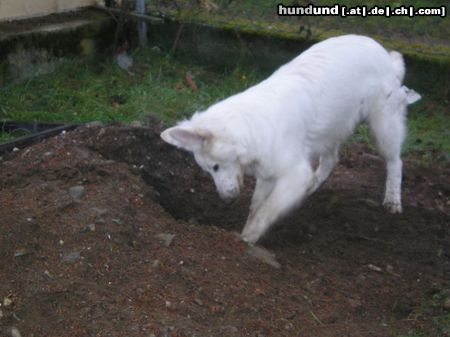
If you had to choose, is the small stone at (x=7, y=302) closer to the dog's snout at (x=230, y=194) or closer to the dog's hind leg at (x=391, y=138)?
the dog's snout at (x=230, y=194)

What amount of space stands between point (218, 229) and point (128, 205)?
2.01 ft

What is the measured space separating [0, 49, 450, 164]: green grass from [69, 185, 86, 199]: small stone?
197 cm

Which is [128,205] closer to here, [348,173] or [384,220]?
[384,220]

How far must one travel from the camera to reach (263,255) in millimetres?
5008

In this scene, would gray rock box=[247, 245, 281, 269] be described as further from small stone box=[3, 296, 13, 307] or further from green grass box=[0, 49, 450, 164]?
green grass box=[0, 49, 450, 164]

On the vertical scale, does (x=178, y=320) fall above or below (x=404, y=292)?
above

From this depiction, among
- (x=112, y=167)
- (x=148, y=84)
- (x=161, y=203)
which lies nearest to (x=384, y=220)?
(x=161, y=203)

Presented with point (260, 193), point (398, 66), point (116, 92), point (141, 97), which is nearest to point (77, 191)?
point (260, 193)

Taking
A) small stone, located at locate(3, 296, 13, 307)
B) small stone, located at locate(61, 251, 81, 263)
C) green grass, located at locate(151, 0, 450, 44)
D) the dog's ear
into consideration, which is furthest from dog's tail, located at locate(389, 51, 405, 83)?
small stone, located at locate(3, 296, 13, 307)

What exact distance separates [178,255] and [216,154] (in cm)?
74

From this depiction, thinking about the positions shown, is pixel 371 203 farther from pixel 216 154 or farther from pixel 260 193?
pixel 216 154


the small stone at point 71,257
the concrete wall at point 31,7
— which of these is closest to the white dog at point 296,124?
the small stone at point 71,257

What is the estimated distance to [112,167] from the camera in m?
5.65

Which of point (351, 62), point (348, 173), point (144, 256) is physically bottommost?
point (348, 173)
